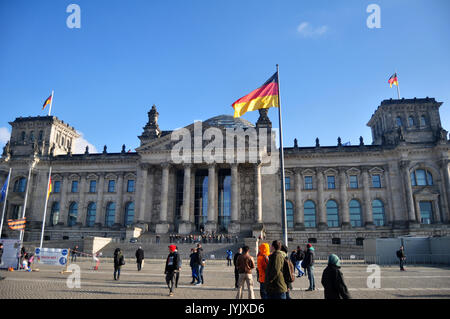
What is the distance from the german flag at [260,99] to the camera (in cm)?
2194

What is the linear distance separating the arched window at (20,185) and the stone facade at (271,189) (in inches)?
23.4

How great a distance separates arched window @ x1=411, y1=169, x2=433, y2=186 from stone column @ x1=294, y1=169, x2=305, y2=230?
16.6 m

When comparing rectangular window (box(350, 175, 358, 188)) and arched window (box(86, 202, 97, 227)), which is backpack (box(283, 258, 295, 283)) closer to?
rectangular window (box(350, 175, 358, 188))

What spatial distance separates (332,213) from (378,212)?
6.77m

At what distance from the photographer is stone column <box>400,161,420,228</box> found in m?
45.1

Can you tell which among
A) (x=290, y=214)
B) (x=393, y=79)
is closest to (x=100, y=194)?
(x=290, y=214)

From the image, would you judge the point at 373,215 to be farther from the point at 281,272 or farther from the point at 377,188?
the point at 281,272

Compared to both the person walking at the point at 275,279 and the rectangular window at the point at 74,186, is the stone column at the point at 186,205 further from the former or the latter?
the person walking at the point at 275,279

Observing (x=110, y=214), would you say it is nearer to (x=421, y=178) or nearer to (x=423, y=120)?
(x=421, y=178)

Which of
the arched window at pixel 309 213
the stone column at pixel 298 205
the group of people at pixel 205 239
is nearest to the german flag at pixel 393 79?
the stone column at pixel 298 205

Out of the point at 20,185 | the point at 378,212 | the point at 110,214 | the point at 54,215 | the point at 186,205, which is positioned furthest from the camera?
the point at 20,185

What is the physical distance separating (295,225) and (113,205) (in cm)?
3075

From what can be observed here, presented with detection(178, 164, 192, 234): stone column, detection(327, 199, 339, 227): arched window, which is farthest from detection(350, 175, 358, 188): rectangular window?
detection(178, 164, 192, 234): stone column

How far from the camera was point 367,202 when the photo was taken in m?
48.5
